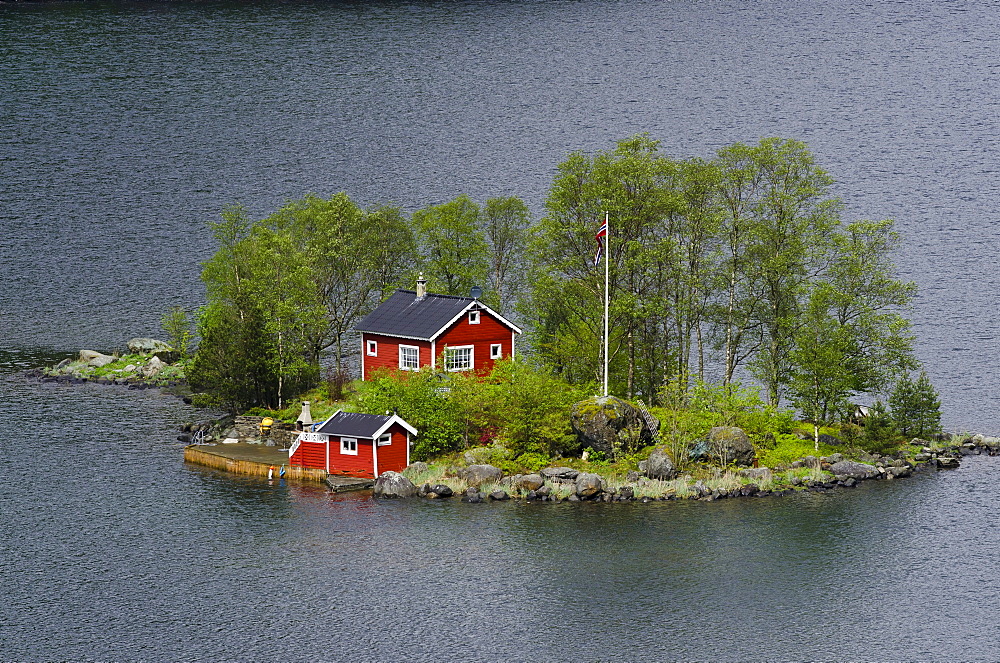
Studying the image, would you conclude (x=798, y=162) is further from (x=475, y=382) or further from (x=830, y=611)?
(x=830, y=611)

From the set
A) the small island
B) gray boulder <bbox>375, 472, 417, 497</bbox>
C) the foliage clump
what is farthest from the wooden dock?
the foliage clump

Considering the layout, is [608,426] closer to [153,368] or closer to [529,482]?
[529,482]

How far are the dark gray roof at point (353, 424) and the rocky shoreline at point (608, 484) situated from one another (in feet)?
8.61

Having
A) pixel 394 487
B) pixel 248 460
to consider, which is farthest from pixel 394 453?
pixel 248 460

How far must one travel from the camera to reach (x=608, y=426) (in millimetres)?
72562

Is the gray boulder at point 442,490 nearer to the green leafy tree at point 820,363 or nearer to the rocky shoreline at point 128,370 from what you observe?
the green leafy tree at point 820,363

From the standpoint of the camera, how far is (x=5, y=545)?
65875 mm

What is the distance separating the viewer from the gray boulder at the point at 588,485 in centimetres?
6956

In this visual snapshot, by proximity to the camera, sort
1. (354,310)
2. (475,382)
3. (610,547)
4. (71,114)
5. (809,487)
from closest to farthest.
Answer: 1. (610,547)
2. (809,487)
3. (475,382)
4. (354,310)
5. (71,114)

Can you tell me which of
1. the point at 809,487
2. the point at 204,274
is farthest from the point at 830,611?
the point at 204,274

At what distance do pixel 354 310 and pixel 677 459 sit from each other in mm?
26743

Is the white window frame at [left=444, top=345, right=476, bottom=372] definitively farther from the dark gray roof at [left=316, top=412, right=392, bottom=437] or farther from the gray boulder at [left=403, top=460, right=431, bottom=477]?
the gray boulder at [left=403, top=460, right=431, bottom=477]

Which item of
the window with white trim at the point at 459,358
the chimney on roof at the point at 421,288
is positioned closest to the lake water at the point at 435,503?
the window with white trim at the point at 459,358

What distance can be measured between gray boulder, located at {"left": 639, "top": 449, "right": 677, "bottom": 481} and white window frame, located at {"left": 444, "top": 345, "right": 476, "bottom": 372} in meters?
13.6
